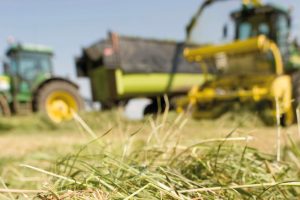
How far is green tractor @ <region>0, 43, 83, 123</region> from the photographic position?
1193cm

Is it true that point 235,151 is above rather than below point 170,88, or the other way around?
above

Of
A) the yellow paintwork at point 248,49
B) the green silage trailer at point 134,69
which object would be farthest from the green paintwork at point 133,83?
the yellow paintwork at point 248,49

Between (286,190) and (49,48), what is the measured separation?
12407mm

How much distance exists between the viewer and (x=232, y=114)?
8258 mm

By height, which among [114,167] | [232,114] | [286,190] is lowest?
[232,114]

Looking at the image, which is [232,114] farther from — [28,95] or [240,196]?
[240,196]

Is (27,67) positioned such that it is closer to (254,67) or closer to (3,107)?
(3,107)

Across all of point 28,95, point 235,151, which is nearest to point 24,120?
point 28,95

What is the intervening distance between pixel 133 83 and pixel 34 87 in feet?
9.78

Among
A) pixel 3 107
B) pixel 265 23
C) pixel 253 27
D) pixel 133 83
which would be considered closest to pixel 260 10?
pixel 265 23

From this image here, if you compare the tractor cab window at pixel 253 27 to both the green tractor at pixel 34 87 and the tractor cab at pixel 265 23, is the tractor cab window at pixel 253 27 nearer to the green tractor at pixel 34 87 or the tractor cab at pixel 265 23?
the tractor cab at pixel 265 23

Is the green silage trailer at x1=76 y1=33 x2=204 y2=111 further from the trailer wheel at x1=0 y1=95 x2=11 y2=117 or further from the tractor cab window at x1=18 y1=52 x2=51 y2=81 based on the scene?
the trailer wheel at x1=0 y1=95 x2=11 y2=117

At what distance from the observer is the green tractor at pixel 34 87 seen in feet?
39.1

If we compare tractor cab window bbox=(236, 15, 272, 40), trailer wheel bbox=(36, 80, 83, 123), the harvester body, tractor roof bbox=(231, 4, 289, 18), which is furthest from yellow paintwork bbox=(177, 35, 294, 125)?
trailer wheel bbox=(36, 80, 83, 123)
